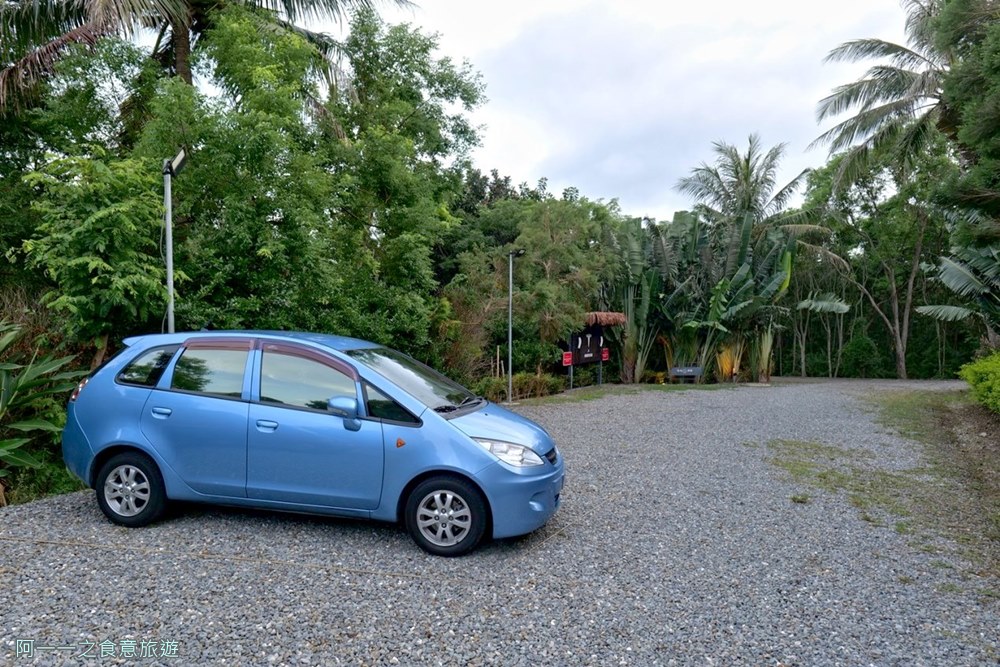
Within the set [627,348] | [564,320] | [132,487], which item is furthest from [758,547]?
[627,348]

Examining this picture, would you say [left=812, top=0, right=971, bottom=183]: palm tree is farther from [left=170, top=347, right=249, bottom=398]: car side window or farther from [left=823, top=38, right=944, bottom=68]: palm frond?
[left=170, top=347, right=249, bottom=398]: car side window

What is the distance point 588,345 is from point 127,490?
14210mm

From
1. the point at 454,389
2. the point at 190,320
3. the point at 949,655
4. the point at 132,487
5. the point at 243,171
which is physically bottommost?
the point at 949,655

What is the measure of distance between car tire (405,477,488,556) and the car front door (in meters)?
0.32

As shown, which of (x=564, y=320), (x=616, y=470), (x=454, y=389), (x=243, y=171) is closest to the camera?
(x=454, y=389)

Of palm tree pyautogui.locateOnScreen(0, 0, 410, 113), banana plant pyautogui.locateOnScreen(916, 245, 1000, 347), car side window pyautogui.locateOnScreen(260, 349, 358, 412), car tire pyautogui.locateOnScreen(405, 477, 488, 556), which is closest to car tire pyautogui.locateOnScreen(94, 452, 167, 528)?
car side window pyautogui.locateOnScreen(260, 349, 358, 412)

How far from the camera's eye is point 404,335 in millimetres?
11352

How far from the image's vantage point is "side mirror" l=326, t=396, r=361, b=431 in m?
4.59

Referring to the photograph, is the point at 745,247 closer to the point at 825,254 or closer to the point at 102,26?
the point at 825,254

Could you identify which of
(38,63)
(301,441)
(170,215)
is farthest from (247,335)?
(38,63)

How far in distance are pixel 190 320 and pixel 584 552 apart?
5.42 meters

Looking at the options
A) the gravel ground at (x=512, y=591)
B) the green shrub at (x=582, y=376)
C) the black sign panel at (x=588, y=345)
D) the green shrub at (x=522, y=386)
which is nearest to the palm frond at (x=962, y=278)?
the black sign panel at (x=588, y=345)

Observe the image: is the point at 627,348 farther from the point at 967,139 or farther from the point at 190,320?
the point at 190,320

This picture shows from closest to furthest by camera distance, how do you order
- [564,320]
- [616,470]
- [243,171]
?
[616,470] → [243,171] → [564,320]
